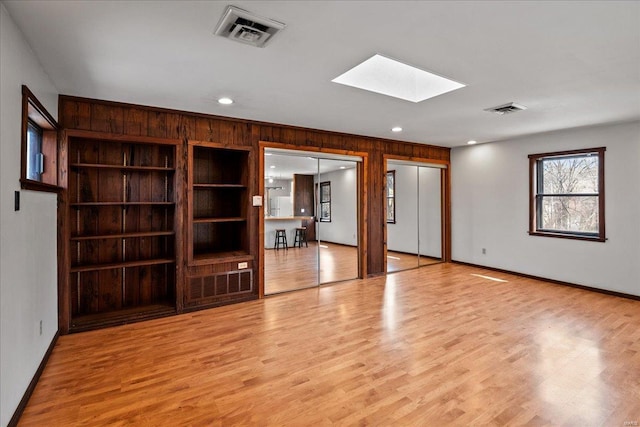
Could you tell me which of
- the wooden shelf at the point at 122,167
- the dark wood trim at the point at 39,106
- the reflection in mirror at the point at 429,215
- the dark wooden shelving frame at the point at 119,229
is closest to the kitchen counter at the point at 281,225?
the dark wooden shelving frame at the point at 119,229

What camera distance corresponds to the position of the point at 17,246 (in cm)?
212

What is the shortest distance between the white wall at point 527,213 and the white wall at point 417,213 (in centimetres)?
36

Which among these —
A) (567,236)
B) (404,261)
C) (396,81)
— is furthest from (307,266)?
(567,236)

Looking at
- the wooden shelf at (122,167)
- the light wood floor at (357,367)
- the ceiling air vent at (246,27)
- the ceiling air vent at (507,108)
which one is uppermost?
the ceiling air vent at (507,108)

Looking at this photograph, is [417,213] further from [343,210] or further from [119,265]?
[119,265]

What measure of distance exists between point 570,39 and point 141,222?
451 centimetres

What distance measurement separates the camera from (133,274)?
4.05m

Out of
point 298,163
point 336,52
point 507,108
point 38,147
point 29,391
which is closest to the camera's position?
point 29,391

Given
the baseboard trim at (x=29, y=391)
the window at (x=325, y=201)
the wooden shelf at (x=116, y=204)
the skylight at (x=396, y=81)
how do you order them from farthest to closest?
the window at (x=325, y=201), the wooden shelf at (x=116, y=204), the skylight at (x=396, y=81), the baseboard trim at (x=29, y=391)

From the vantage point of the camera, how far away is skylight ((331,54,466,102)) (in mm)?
3213

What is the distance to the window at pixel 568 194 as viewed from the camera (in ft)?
16.2

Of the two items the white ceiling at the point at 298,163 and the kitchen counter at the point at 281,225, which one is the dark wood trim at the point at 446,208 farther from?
the kitchen counter at the point at 281,225

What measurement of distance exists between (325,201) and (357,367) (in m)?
3.22

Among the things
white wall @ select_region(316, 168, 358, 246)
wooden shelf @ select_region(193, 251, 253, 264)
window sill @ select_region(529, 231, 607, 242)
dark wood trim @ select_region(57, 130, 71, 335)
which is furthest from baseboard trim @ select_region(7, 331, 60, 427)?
window sill @ select_region(529, 231, 607, 242)
